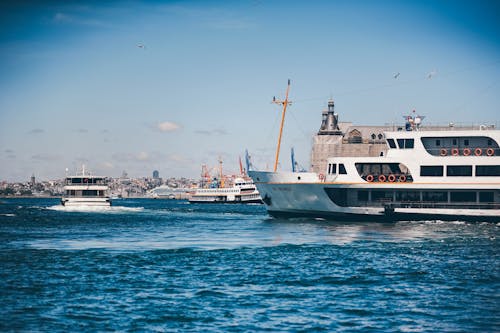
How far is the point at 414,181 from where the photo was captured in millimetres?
60094

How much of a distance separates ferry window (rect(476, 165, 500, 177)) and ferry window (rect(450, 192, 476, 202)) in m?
1.82

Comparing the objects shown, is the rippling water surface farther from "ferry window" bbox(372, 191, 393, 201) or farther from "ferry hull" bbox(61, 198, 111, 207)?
"ferry hull" bbox(61, 198, 111, 207)

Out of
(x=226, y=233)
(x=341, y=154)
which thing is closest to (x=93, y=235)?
(x=226, y=233)

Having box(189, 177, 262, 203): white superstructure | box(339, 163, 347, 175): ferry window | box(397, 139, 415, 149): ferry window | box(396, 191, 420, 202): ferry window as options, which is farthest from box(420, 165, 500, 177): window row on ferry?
box(189, 177, 262, 203): white superstructure

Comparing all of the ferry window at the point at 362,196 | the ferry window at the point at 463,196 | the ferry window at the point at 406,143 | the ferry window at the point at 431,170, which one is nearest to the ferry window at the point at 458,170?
the ferry window at the point at 431,170

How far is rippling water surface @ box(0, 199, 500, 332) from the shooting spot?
69.5 feet

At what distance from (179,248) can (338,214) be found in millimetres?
23627

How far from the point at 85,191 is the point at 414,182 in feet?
182

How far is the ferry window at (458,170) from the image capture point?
5928 cm

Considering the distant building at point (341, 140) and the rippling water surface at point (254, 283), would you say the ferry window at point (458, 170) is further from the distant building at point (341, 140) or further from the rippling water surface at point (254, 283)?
the distant building at point (341, 140)

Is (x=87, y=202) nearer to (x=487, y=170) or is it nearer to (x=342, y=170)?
(x=342, y=170)

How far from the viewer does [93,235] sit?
51344 mm

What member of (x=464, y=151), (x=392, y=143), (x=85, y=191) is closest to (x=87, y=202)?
(x=85, y=191)

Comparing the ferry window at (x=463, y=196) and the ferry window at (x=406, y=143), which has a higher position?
the ferry window at (x=406, y=143)
